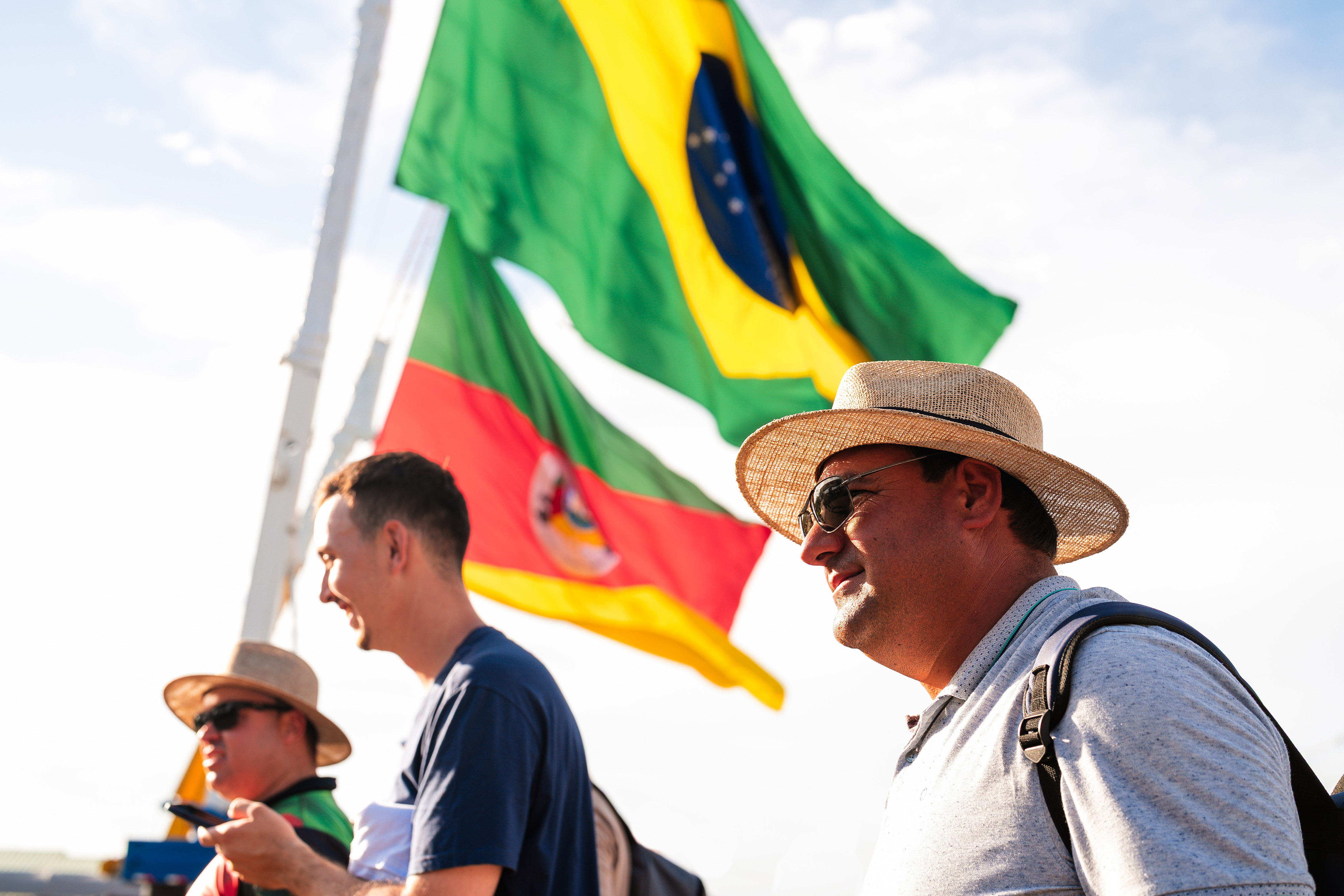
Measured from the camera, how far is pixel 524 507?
653cm

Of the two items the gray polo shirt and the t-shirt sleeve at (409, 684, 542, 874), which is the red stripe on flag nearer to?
the t-shirt sleeve at (409, 684, 542, 874)

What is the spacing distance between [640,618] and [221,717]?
11.1 feet

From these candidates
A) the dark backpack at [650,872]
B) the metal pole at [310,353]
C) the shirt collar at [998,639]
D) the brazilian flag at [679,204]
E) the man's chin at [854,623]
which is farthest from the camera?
the brazilian flag at [679,204]

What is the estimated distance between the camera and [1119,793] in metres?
1.38

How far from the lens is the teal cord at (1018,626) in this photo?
1.89m

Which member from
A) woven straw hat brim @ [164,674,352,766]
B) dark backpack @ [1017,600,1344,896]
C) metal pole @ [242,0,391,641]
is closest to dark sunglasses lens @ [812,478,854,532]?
dark backpack @ [1017,600,1344,896]

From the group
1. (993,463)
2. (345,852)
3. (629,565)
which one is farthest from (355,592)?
(629,565)

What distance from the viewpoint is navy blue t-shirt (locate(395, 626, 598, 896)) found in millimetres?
2262

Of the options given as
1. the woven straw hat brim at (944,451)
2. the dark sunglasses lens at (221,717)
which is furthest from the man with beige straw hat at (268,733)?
the woven straw hat brim at (944,451)

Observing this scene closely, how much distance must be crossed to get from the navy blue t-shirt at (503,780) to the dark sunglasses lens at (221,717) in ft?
4.98

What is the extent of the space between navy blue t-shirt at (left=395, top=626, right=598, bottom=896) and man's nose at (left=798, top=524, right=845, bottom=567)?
2.18 feet

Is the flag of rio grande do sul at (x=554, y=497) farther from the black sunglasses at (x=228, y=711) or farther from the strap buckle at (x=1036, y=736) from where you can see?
the strap buckle at (x=1036, y=736)

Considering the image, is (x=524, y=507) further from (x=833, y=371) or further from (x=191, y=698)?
(x=191, y=698)

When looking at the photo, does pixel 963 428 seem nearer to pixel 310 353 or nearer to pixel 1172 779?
pixel 1172 779
